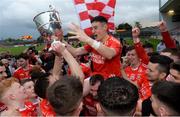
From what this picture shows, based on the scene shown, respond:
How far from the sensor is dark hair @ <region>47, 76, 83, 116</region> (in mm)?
2486

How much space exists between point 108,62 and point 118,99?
8.17ft

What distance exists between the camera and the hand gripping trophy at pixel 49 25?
14.0ft

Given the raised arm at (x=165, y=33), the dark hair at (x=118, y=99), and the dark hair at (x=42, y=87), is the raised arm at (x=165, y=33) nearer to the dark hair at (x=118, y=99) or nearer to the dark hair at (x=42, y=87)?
the dark hair at (x=42, y=87)

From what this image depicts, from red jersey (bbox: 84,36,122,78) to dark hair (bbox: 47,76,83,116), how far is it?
219 cm

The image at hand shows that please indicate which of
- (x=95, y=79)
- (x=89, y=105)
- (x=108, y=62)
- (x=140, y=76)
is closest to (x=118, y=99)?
(x=95, y=79)

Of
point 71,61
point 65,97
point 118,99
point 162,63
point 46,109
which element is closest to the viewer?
point 118,99

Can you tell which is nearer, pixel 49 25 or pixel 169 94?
pixel 169 94

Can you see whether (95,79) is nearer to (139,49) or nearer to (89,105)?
(89,105)

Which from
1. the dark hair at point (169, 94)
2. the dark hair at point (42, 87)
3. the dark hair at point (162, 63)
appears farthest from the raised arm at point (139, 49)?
the dark hair at point (169, 94)

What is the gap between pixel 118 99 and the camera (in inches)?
93.4

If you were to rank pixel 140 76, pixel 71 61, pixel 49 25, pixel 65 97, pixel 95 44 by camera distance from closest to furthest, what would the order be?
pixel 65 97 → pixel 71 61 → pixel 49 25 → pixel 95 44 → pixel 140 76

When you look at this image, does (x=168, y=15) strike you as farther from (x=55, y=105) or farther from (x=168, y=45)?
(x=55, y=105)

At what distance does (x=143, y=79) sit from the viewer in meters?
5.73

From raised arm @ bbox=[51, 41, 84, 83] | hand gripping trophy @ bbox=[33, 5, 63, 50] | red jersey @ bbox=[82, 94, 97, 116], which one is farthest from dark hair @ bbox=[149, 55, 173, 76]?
raised arm @ bbox=[51, 41, 84, 83]
